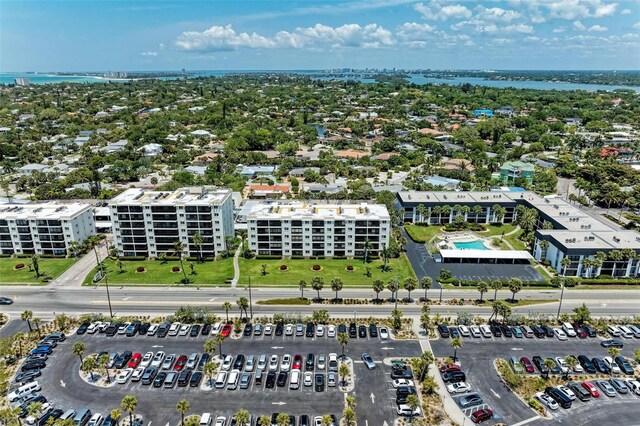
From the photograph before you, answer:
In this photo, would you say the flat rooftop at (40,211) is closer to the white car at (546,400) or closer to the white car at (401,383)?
the white car at (401,383)

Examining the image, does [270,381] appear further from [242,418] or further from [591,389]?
[591,389]

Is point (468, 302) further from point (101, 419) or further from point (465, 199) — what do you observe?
point (101, 419)

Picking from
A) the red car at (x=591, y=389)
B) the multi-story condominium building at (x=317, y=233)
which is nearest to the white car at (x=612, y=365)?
the red car at (x=591, y=389)

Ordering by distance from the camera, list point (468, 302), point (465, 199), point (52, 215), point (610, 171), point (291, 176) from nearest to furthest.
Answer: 1. point (468, 302)
2. point (52, 215)
3. point (465, 199)
4. point (610, 171)
5. point (291, 176)

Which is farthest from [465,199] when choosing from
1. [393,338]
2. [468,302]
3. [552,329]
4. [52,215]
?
[52,215]

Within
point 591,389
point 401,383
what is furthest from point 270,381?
point 591,389

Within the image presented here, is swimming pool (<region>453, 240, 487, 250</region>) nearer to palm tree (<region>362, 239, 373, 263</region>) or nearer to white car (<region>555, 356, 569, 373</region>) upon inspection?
palm tree (<region>362, 239, 373, 263</region>)
